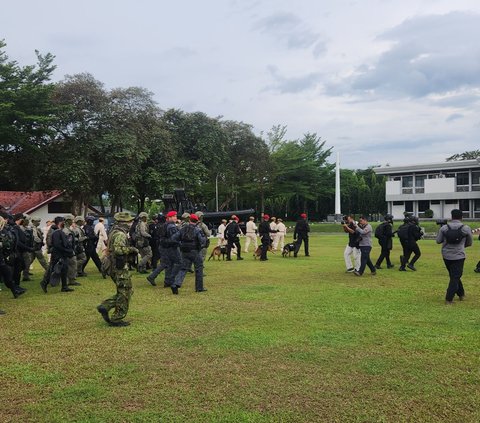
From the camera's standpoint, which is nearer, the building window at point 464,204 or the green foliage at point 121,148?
the green foliage at point 121,148

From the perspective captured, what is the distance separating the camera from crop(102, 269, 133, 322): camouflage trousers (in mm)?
6918

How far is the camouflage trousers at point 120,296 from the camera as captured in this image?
692cm

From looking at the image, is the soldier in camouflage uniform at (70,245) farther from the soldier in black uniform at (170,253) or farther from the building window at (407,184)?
the building window at (407,184)

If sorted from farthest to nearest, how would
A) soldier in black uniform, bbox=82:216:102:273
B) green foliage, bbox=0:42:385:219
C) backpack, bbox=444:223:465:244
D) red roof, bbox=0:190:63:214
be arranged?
red roof, bbox=0:190:63:214 → green foliage, bbox=0:42:385:219 → soldier in black uniform, bbox=82:216:102:273 → backpack, bbox=444:223:465:244

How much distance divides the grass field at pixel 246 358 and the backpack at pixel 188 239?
3.59ft

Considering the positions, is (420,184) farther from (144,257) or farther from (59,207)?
(144,257)

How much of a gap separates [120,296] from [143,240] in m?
5.91

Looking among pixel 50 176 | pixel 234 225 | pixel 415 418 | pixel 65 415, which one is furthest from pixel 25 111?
pixel 415 418

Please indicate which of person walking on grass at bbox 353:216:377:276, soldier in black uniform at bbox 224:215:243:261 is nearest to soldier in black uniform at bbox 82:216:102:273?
soldier in black uniform at bbox 224:215:243:261

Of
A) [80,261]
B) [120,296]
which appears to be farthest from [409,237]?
[80,261]

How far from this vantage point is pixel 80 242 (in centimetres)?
1170

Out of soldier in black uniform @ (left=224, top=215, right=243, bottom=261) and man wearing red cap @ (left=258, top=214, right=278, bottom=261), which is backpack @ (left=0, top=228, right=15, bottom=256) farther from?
man wearing red cap @ (left=258, top=214, right=278, bottom=261)

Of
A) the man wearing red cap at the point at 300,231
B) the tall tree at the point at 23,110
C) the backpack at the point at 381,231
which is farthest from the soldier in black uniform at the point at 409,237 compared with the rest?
the tall tree at the point at 23,110

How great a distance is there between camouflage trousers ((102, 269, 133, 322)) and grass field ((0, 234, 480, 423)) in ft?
0.80
